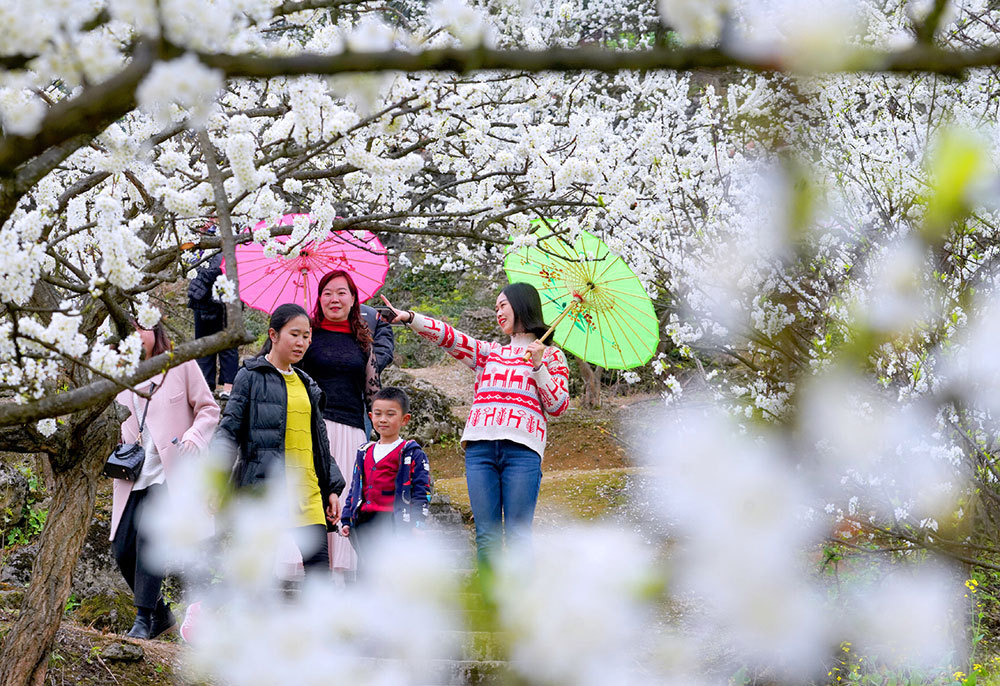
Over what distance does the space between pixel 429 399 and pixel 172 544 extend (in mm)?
10150

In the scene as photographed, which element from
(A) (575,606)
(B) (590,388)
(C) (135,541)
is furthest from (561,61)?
(B) (590,388)

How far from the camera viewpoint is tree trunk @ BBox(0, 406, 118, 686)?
3.30 metres

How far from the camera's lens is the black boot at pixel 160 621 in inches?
174

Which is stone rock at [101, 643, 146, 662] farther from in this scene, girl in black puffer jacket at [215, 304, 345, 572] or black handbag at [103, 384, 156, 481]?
girl in black puffer jacket at [215, 304, 345, 572]

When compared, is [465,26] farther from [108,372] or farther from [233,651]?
[233,651]

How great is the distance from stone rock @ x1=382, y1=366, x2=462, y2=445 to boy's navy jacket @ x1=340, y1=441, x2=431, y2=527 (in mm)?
6606

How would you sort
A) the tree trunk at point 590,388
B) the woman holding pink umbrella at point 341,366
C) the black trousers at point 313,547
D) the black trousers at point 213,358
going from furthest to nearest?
the tree trunk at point 590,388, the black trousers at point 213,358, the woman holding pink umbrella at point 341,366, the black trousers at point 313,547

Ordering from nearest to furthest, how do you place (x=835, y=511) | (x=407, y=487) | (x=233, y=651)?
1. (x=233, y=651)
2. (x=835, y=511)
3. (x=407, y=487)

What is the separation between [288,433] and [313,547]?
494mm

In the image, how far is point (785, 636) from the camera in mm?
601

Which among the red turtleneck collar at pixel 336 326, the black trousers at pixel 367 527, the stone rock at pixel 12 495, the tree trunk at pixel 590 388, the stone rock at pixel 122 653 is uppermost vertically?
the tree trunk at pixel 590 388

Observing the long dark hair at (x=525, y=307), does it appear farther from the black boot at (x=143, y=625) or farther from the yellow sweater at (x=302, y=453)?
the black boot at (x=143, y=625)

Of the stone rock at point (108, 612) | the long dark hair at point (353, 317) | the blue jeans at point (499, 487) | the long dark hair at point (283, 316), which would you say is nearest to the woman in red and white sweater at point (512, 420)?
the blue jeans at point (499, 487)

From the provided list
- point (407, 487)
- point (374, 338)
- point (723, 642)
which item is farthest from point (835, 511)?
point (374, 338)
